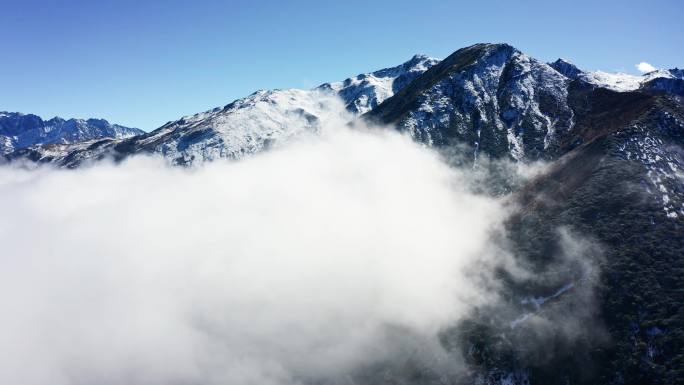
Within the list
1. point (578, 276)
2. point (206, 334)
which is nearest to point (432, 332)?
point (578, 276)

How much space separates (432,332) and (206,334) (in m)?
117

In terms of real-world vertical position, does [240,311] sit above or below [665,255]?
below

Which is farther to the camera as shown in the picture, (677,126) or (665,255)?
(677,126)

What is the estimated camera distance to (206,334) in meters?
182

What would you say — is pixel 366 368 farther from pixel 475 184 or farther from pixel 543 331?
pixel 475 184

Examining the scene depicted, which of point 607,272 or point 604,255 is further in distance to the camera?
point 604,255

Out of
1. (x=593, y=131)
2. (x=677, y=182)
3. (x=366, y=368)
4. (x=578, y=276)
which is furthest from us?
(x=593, y=131)

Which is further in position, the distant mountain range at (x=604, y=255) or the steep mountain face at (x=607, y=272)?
the distant mountain range at (x=604, y=255)

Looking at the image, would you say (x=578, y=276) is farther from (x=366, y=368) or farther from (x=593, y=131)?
(x=593, y=131)

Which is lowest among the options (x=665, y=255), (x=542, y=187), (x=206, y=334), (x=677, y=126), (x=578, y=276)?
(x=206, y=334)

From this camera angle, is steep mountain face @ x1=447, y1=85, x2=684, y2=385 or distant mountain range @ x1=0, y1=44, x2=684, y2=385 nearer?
steep mountain face @ x1=447, y1=85, x2=684, y2=385

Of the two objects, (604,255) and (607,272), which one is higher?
(604,255)

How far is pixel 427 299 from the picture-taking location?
125 m

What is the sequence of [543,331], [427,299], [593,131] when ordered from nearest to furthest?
[543,331]
[427,299]
[593,131]
